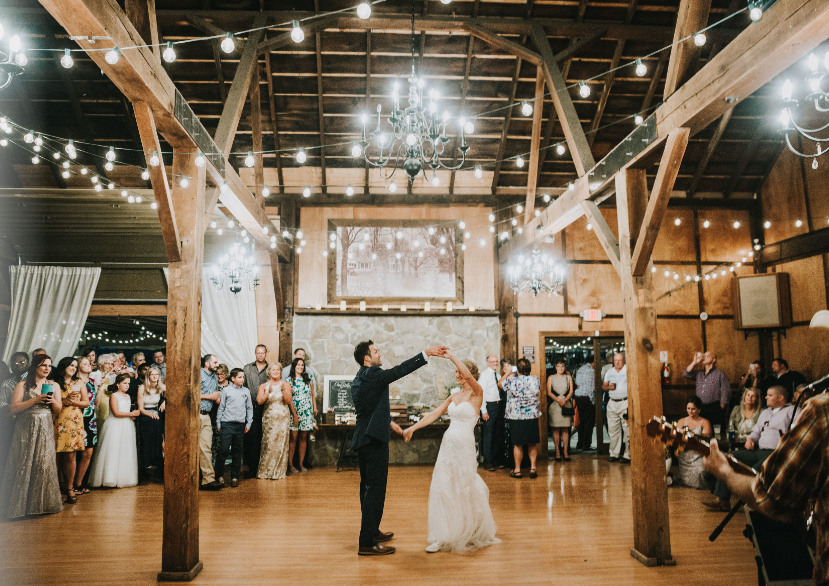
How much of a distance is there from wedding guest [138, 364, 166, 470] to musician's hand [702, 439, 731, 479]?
675cm

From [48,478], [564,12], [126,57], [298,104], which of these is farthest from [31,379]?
[564,12]

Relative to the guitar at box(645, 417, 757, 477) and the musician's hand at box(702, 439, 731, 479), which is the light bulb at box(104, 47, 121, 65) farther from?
the musician's hand at box(702, 439, 731, 479)

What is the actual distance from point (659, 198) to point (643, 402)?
160 centimetres

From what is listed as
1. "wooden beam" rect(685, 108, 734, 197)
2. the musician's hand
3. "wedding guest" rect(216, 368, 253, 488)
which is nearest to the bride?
the musician's hand

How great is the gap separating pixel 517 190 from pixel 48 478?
773 cm

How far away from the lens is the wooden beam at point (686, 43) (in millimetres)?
3820

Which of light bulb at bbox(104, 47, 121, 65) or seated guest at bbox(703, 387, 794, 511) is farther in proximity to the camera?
seated guest at bbox(703, 387, 794, 511)

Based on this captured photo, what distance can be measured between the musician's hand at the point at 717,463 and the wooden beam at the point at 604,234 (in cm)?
293

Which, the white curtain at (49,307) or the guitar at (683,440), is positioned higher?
the white curtain at (49,307)

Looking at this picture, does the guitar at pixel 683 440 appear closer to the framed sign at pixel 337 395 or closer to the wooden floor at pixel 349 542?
the wooden floor at pixel 349 542

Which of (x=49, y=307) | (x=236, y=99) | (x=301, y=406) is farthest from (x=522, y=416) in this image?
(x=49, y=307)

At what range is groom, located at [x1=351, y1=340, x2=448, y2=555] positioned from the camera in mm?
4074

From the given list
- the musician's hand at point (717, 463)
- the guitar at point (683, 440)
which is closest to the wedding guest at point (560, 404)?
the guitar at point (683, 440)

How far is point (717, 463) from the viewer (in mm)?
1746
